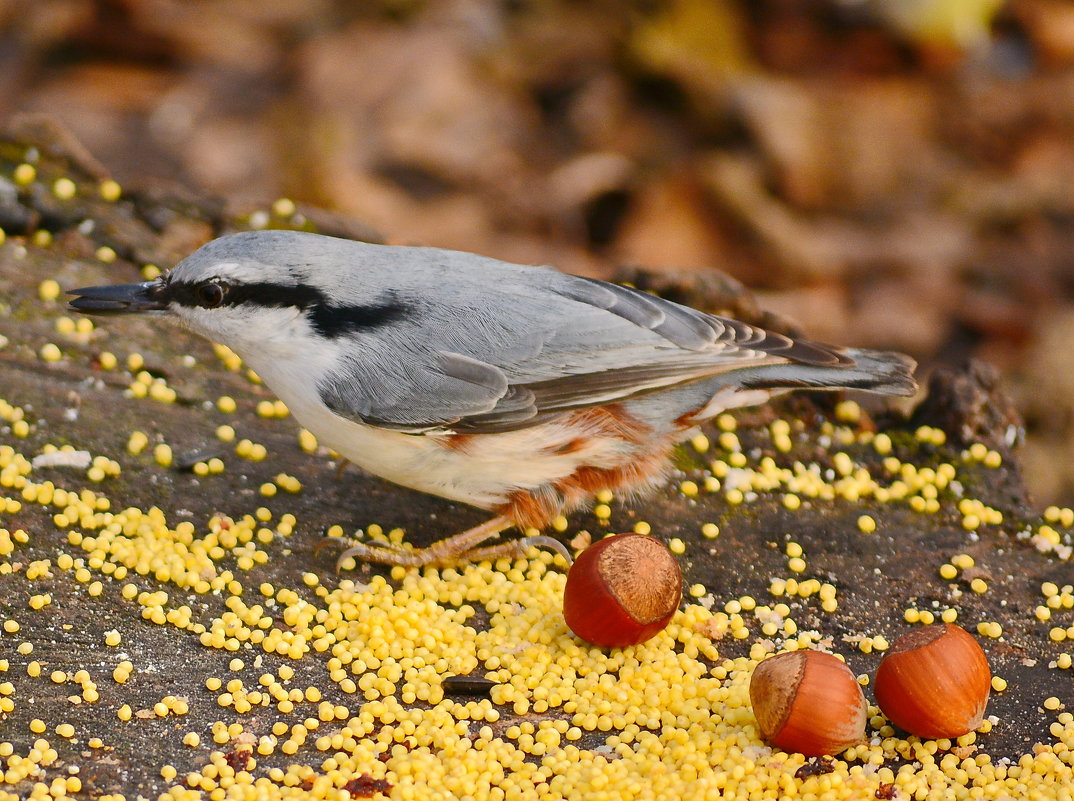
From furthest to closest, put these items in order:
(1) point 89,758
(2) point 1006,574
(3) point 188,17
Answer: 1. (3) point 188,17
2. (2) point 1006,574
3. (1) point 89,758

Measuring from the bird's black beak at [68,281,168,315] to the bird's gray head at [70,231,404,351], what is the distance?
0.15ft

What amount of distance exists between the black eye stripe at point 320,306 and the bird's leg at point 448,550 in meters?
0.60

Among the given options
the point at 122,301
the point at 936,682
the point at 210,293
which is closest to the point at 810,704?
the point at 936,682

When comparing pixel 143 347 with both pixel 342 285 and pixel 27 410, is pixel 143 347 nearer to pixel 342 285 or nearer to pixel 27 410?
pixel 27 410

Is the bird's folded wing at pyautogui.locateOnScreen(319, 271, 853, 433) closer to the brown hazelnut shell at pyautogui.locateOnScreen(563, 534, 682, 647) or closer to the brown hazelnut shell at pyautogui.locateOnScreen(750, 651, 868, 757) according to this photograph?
the brown hazelnut shell at pyautogui.locateOnScreen(563, 534, 682, 647)

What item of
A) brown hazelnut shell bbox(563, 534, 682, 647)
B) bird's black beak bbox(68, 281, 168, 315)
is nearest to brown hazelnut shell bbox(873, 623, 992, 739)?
brown hazelnut shell bbox(563, 534, 682, 647)

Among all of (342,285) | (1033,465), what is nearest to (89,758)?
(342,285)

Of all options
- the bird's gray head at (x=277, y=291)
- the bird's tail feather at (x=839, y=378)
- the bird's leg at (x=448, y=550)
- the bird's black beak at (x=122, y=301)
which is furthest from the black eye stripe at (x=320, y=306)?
the bird's tail feather at (x=839, y=378)

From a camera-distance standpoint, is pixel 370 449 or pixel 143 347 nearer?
pixel 370 449

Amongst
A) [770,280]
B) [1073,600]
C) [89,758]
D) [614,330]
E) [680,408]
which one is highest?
[614,330]

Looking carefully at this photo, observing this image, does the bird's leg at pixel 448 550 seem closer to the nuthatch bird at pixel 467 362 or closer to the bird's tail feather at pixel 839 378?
the nuthatch bird at pixel 467 362

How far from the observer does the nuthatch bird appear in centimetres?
289

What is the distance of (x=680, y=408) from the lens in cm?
309

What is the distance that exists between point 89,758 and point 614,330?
1626mm
